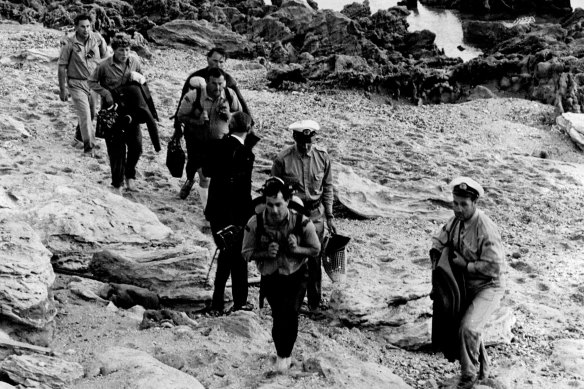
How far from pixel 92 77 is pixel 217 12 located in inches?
546

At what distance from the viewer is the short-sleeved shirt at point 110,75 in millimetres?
8852

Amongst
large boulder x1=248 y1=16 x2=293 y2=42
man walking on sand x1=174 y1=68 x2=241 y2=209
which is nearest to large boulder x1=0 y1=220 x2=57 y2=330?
man walking on sand x1=174 y1=68 x2=241 y2=209

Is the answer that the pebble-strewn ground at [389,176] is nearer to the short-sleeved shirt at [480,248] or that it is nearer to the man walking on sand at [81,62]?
the man walking on sand at [81,62]

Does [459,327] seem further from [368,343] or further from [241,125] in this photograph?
[241,125]

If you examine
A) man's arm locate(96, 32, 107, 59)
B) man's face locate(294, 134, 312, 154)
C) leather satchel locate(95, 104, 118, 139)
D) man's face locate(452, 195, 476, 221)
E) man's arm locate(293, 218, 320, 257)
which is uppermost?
man's arm locate(96, 32, 107, 59)

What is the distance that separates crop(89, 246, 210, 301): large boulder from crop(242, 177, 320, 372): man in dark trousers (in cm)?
147

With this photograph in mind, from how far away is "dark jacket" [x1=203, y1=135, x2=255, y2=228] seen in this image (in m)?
6.62

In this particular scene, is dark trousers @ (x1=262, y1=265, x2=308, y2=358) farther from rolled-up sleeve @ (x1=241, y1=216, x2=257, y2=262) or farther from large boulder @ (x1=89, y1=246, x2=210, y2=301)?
large boulder @ (x1=89, y1=246, x2=210, y2=301)

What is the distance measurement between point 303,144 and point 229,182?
662mm

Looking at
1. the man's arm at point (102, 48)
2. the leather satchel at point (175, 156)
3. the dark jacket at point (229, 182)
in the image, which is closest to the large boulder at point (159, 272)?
the dark jacket at point (229, 182)

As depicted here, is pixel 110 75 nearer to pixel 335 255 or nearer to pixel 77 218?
pixel 77 218

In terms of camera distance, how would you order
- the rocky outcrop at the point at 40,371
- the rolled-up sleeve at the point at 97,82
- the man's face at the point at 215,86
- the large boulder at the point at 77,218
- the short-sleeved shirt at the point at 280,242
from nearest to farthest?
the rocky outcrop at the point at 40,371
the short-sleeved shirt at the point at 280,242
the large boulder at the point at 77,218
the man's face at the point at 215,86
the rolled-up sleeve at the point at 97,82

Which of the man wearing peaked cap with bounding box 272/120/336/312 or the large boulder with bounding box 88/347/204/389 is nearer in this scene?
the large boulder with bounding box 88/347/204/389

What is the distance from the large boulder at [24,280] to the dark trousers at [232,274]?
129cm
